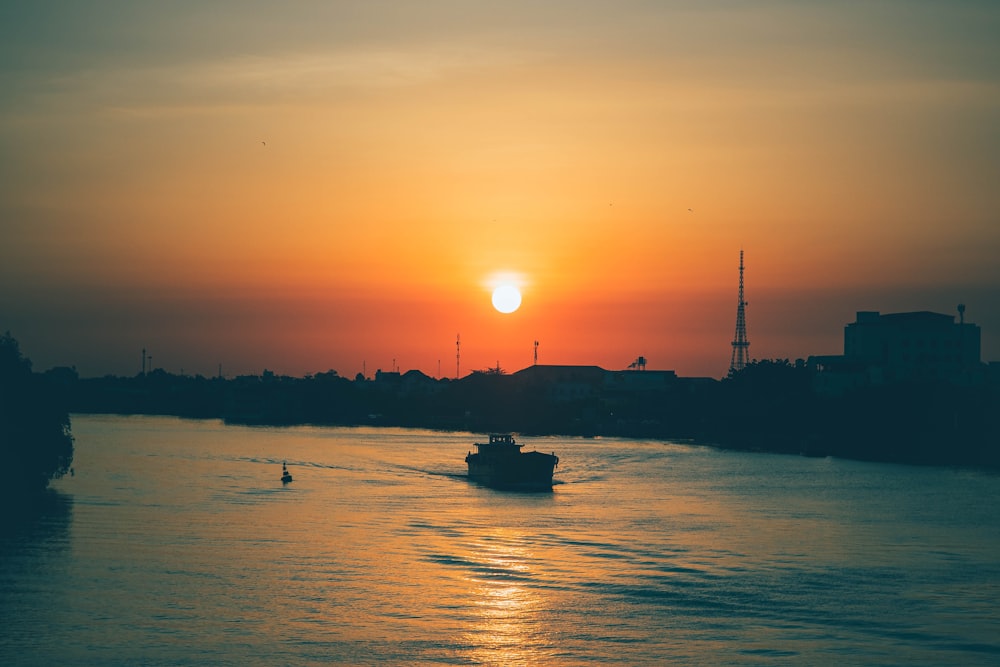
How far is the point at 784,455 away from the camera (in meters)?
91.1

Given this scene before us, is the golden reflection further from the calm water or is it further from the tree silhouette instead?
the tree silhouette

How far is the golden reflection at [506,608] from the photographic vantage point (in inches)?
1063

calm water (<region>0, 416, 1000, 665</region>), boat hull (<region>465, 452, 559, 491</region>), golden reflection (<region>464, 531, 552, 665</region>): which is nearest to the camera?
golden reflection (<region>464, 531, 552, 665</region>)

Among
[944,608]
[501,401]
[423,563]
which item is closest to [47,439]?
[423,563]

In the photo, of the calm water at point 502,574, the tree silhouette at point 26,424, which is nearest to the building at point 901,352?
the calm water at point 502,574

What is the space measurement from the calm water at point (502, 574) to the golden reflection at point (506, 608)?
9 cm

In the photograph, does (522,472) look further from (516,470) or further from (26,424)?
(26,424)

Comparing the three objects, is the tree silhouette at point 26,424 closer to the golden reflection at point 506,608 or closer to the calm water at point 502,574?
the calm water at point 502,574

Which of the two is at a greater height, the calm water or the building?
the building

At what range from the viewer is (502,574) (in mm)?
35500

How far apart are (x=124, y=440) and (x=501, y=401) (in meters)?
61.5

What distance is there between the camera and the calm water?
2766 cm

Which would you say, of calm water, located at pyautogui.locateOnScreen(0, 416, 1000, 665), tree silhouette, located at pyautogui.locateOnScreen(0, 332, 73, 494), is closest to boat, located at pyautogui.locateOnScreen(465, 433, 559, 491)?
calm water, located at pyautogui.locateOnScreen(0, 416, 1000, 665)

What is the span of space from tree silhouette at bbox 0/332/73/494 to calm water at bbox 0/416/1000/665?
2.51 meters
